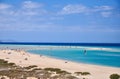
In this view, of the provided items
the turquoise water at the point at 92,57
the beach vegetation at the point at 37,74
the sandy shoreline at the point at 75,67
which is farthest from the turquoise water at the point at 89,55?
the beach vegetation at the point at 37,74

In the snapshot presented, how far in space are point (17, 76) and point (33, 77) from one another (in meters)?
1.34

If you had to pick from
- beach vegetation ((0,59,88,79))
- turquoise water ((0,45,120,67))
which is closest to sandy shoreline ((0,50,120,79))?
beach vegetation ((0,59,88,79))

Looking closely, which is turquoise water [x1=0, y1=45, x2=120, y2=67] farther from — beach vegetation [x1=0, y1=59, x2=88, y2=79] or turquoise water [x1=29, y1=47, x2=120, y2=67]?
beach vegetation [x1=0, y1=59, x2=88, y2=79]

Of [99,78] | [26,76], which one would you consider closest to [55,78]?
[26,76]

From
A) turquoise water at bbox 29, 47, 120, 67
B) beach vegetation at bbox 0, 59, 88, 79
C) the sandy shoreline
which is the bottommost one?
turquoise water at bbox 29, 47, 120, 67

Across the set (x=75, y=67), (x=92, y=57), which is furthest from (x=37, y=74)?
(x=92, y=57)

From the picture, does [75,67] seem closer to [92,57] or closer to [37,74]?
[37,74]

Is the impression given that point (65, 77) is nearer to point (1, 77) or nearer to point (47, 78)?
point (47, 78)

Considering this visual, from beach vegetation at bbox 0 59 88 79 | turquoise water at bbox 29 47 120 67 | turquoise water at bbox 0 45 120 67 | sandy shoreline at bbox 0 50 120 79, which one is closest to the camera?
beach vegetation at bbox 0 59 88 79

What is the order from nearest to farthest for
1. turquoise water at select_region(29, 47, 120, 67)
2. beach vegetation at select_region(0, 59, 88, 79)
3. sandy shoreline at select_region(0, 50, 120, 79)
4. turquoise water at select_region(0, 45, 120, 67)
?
beach vegetation at select_region(0, 59, 88, 79) < sandy shoreline at select_region(0, 50, 120, 79) < turquoise water at select_region(29, 47, 120, 67) < turquoise water at select_region(0, 45, 120, 67)

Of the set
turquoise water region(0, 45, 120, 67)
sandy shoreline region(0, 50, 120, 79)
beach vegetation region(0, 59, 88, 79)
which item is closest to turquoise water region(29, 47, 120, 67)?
turquoise water region(0, 45, 120, 67)

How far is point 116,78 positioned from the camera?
924 inches

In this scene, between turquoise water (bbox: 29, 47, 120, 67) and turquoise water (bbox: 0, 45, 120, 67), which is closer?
turquoise water (bbox: 29, 47, 120, 67)

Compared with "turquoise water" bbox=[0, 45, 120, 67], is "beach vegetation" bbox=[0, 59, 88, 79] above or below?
above
